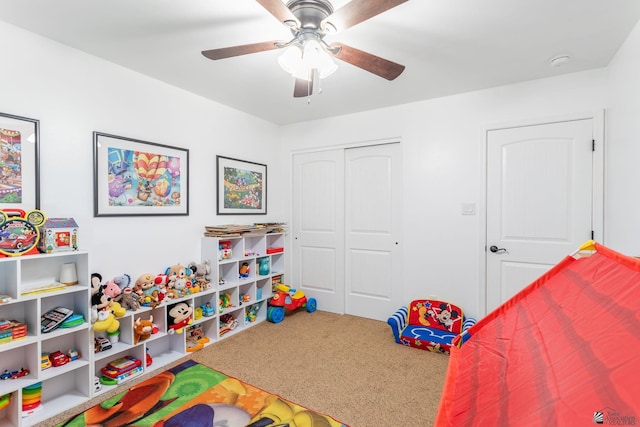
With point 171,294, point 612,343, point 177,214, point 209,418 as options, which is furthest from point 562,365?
point 177,214

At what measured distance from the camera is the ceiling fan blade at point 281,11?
1.34 metres

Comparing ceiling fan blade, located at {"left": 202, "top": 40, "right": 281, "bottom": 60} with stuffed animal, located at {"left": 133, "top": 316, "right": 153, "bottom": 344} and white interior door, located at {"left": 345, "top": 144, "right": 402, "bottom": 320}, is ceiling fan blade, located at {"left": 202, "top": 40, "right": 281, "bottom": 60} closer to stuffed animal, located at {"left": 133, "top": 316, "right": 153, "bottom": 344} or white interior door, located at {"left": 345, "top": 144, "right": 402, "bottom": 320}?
stuffed animal, located at {"left": 133, "top": 316, "right": 153, "bottom": 344}

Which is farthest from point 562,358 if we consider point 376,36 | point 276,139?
point 276,139

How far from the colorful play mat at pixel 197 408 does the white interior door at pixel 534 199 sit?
6.80ft

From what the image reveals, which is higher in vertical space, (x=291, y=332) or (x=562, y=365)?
(x=562, y=365)

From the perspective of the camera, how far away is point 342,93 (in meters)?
3.04

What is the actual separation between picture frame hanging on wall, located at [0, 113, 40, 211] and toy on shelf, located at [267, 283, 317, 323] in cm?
228

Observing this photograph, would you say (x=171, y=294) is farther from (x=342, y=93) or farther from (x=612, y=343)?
(x=612, y=343)

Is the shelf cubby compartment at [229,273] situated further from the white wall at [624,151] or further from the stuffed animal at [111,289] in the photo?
the white wall at [624,151]

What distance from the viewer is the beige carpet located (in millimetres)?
1993

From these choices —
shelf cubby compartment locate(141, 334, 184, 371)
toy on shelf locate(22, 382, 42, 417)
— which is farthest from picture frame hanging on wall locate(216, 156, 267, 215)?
toy on shelf locate(22, 382, 42, 417)

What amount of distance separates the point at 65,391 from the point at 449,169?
11.8 ft

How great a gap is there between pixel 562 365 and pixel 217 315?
2.79 meters

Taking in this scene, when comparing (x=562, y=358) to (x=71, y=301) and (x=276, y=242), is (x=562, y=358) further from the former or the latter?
(x=276, y=242)
